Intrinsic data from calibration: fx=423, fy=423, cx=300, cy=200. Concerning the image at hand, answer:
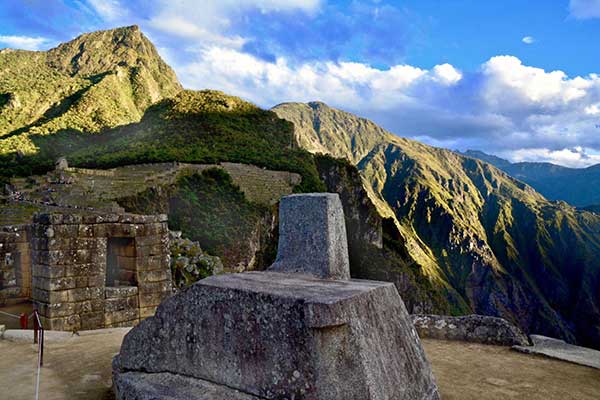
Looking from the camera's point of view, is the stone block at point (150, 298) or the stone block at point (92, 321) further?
the stone block at point (150, 298)

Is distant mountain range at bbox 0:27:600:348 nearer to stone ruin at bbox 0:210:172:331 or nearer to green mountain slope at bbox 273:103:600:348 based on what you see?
green mountain slope at bbox 273:103:600:348

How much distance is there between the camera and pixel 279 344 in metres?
2.94

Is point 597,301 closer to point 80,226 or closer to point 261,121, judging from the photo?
point 261,121

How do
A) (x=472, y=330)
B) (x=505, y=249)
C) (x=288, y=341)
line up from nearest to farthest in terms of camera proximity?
1. (x=288, y=341)
2. (x=472, y=330)
3. (x=505, y=249)

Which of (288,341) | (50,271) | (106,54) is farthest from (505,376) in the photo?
(106,54)

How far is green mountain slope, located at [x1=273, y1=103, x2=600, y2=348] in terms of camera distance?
386 ft

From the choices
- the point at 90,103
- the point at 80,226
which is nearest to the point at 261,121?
the point at 90,103

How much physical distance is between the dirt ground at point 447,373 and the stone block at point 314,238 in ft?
6.30

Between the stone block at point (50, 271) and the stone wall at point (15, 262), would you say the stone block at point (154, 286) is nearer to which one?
the stone block at point (50, 271)

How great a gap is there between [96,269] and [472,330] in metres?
7.26

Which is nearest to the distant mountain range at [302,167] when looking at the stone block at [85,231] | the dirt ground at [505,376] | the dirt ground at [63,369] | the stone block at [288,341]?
the stone block at [85,231]

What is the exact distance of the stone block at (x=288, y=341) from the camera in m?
2.84

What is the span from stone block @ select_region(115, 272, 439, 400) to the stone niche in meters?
5.11

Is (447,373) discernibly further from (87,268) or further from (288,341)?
(87,268)
